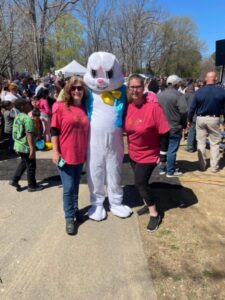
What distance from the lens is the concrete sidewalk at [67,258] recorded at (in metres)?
3.20

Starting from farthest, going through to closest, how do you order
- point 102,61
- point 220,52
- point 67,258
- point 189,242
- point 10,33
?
1. point 10,33
2. point 220,52
3. point 102,61
4. point 189,242
5. point 67,258

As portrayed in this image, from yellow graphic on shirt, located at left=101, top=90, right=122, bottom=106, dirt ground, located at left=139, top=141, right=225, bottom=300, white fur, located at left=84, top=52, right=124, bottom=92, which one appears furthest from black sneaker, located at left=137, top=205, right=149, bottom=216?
white fur, located at left=84, top=52, right=124, bottom=92

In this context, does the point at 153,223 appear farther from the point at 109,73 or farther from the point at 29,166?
the point at 29,166

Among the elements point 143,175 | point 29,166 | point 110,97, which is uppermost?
point 110,97

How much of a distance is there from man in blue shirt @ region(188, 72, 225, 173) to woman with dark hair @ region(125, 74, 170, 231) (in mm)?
2651

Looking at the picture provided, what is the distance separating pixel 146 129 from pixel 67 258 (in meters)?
1.65

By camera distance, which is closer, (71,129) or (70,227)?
(71,129)

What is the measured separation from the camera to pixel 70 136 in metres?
4.14

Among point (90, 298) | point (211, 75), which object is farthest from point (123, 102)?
point (211, 75)

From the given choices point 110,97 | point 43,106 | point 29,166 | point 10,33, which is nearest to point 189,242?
point 110,97

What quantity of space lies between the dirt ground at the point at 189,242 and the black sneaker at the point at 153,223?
67mm

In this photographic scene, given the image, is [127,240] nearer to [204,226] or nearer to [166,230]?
[166,230]

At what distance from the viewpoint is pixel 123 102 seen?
4391 millimetres

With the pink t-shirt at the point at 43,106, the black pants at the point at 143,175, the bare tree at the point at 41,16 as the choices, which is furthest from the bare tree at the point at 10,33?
the black pants at the point at 143,175
